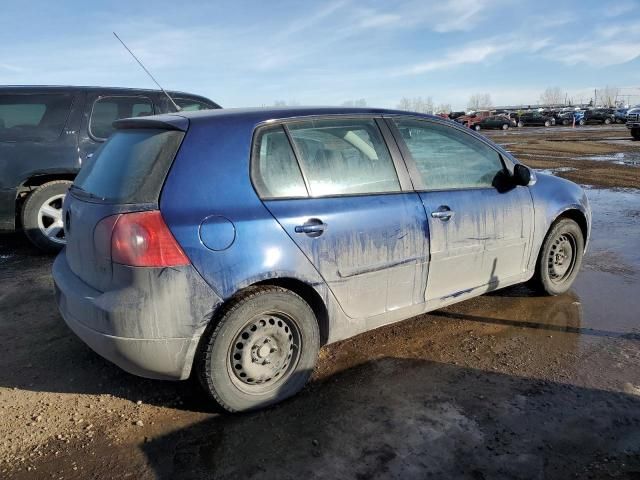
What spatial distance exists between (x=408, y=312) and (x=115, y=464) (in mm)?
1982

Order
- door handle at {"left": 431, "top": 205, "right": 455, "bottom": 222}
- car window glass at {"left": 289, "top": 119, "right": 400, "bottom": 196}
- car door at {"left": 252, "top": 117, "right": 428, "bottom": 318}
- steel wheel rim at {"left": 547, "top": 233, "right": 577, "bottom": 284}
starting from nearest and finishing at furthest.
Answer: car door at {"left": 252, "top": 117, "right": 428, "bottom": 318} < car window glass at {"left": 289, "top": 119, "right": 400, "bottom": 196} < door handle at {"left": 431, "top": 205, "right": 455, "bottom": 222} < steel wheel rim at {"left": 547, "top": 233, "right": 577, "bottom": 284}

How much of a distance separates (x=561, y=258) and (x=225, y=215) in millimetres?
3321

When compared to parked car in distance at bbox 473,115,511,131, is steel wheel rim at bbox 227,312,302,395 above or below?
below

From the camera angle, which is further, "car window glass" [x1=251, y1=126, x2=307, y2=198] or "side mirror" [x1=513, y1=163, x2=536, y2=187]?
"side mirror" [x1=513, y1=163, x2=536, y2=187]

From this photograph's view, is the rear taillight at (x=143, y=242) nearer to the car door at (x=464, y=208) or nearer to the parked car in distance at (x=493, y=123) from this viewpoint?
the car door at (x=464, y=208)

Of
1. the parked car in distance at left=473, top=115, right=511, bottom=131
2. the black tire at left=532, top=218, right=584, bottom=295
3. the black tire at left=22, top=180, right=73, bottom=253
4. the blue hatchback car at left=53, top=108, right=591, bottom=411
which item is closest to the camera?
the blue hatchback car at left=53, top=108, right=591, bottom=411

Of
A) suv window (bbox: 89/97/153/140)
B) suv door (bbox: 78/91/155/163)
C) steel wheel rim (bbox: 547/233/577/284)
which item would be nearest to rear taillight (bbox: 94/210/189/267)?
steel wheel rim (bbox: 547/233/577/284)

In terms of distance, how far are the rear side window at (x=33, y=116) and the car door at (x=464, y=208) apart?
4.31m

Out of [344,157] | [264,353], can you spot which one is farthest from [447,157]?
[264,353]

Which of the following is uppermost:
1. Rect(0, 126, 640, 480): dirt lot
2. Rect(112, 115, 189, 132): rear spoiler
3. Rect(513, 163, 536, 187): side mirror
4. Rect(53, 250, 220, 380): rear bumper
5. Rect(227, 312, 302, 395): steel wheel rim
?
Rect(112, 115, 189, 132): rear spoiler

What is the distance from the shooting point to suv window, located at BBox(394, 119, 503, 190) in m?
3.64

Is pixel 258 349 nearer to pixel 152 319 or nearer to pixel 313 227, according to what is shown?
pixel 152 319

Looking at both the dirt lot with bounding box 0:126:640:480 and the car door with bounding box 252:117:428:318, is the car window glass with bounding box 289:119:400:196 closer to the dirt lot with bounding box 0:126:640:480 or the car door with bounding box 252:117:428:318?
the car door with bounding box 252:117:428:318

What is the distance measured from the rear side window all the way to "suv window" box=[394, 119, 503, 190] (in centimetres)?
433
